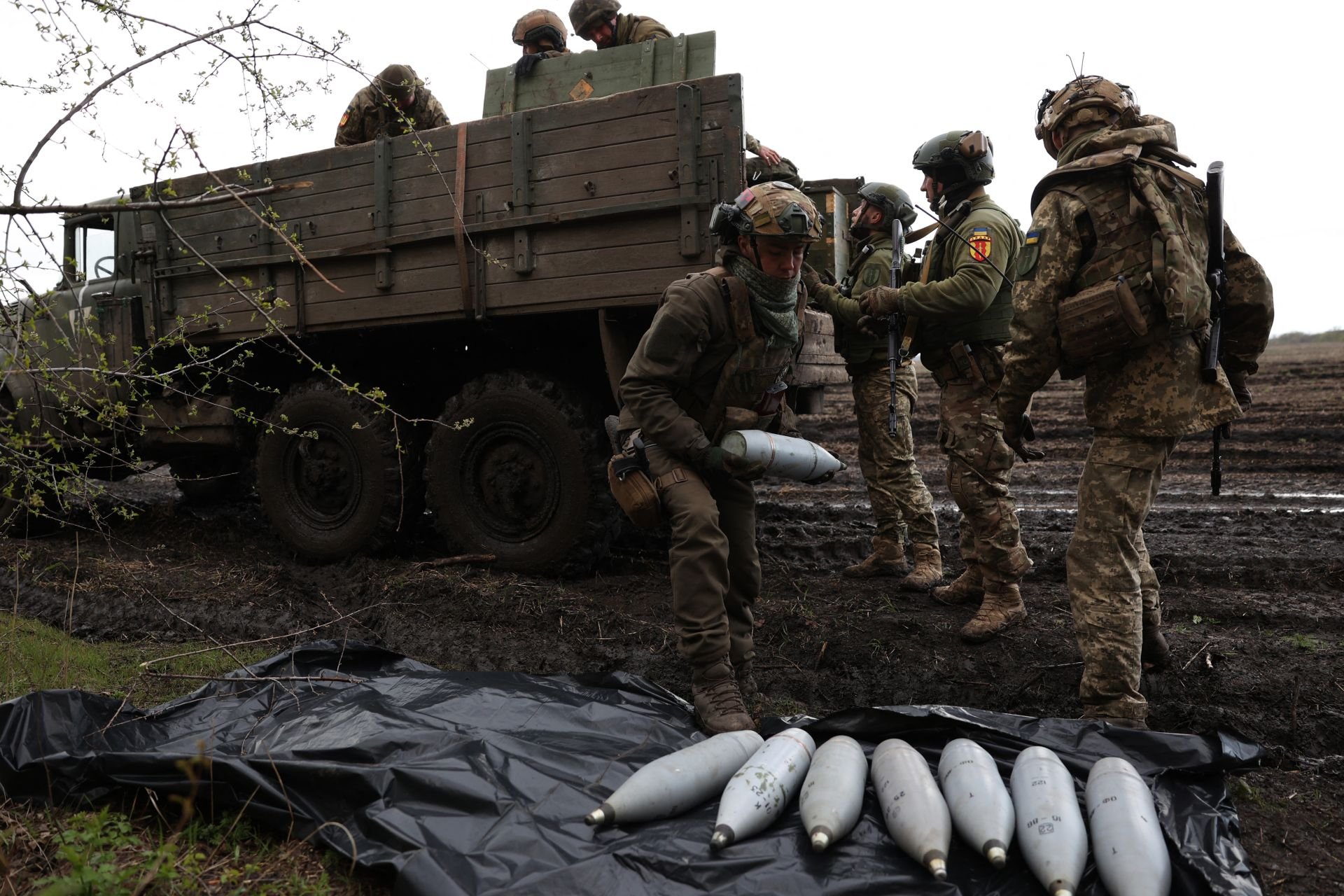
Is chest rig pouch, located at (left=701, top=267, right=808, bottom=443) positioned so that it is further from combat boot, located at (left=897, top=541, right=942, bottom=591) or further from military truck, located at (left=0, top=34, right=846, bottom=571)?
combat boot, located at (left=897, top=541, right=942, bottom=591)

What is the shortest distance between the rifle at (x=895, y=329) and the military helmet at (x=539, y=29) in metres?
2.75

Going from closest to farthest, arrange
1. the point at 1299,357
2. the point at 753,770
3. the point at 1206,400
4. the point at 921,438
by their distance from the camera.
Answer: the point at 753,770
the point at 1206,400
the point at 921,438
the point at 1299,357

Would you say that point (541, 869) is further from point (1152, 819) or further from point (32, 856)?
point (1152, 819)

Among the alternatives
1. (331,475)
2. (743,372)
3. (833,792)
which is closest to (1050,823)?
(833,792)

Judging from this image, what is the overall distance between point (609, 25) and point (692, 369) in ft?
12.1

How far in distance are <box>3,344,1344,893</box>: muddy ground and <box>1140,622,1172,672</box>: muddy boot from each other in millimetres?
58

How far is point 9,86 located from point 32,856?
217 cm

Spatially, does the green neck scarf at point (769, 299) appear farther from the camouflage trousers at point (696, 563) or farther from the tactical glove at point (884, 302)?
the tactical glove at point (884, 302)

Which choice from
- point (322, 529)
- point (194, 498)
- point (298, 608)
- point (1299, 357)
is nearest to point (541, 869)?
point (298, 608)

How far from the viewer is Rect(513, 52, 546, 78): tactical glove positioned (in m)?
5.94

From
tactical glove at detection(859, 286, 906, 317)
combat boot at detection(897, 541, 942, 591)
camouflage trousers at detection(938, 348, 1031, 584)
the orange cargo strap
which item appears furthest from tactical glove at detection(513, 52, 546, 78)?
combat boot at detection(897, 541, 942, 591)

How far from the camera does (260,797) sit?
8.38 feet

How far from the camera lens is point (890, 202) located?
5.07m

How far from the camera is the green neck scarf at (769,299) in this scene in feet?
11.4
